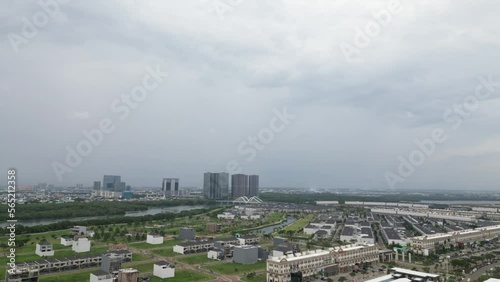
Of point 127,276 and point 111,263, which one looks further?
point 111,263

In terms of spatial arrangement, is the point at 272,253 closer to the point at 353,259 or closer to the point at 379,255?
the point at 353,259

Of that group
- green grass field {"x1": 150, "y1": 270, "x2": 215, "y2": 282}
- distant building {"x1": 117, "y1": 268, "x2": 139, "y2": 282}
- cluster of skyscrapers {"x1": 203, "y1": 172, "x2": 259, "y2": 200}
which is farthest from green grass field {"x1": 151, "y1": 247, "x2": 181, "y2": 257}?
cluster of skyscrapers {"x1": 203, "y1": 172, "x2": 259, "y2": 200}

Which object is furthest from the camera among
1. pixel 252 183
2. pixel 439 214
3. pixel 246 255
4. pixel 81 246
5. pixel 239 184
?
pixel 252 183

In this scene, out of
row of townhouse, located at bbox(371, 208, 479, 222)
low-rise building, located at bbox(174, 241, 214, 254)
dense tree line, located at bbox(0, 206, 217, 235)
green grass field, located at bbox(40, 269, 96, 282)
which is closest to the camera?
green grass field, located at bbox(40, 269, 96, 282)

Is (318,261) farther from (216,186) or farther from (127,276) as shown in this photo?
(216,186)

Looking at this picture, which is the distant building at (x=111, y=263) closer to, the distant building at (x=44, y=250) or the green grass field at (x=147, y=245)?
the distant building at (x=44, y=250)

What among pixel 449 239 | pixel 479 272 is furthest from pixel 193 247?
pixel 449 239

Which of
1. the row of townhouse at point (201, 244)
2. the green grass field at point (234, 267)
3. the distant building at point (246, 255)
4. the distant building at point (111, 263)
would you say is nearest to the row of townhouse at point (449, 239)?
the green grass field at point (234, 267)

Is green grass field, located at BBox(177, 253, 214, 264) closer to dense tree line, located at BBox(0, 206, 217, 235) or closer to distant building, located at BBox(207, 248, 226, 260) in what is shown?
distant building, located at BBox(207, 248, 226, 260)
